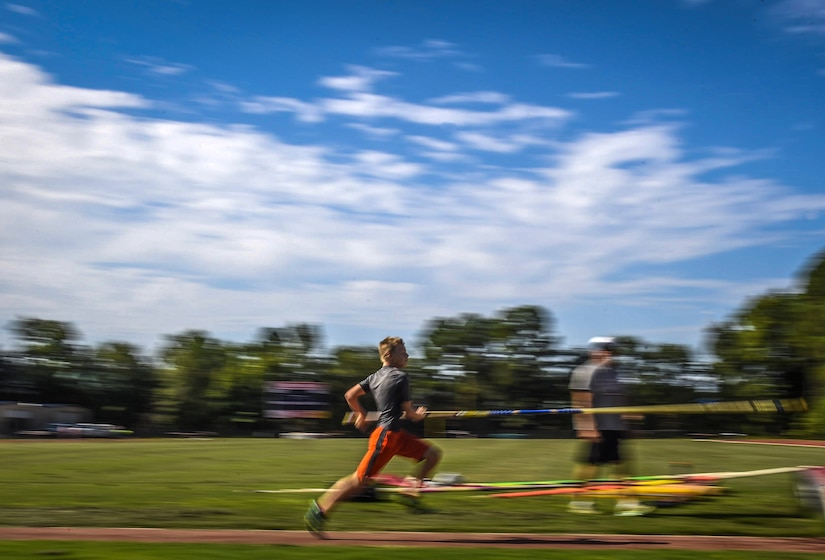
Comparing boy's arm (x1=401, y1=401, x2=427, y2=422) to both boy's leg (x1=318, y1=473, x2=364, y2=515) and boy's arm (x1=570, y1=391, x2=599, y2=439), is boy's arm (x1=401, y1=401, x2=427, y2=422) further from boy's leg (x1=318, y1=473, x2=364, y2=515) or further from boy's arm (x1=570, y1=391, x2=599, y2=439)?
boy's arm (x1=570, y1=391, x2=599, y2=439)

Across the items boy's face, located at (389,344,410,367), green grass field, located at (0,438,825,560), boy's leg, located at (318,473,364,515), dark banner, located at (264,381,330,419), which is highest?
boy's face, located at (389,344,410,367)

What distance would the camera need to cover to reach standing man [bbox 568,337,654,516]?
34.7 ft

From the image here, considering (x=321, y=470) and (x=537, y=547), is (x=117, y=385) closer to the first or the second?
(x=321, y=470)

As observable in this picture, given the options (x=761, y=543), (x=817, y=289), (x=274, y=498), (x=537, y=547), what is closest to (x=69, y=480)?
(x=274, y=498)

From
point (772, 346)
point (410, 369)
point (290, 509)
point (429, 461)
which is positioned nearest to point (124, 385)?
point (410, 369)

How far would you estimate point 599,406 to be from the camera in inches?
417

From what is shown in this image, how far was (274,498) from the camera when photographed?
1198cm

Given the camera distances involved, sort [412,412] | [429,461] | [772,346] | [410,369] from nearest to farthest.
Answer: [412,412], [429,461], [772,346], [410,369]

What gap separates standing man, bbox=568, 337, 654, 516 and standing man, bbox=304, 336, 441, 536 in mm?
2388

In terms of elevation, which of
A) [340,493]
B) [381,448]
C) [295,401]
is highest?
[381,448]

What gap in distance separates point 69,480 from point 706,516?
998 cm

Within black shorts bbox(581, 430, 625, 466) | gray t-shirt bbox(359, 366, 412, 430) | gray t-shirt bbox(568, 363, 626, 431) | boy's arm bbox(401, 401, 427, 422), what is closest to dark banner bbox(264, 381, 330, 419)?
black shorts bbox(581, 430, 625, 466)

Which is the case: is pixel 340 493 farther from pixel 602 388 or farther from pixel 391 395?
pixel 602 388

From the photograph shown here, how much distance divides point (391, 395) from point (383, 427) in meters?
0.30
